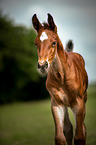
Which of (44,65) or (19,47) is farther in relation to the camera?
(19,47)

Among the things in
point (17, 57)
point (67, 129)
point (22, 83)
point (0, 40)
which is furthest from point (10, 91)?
point (67, 129)

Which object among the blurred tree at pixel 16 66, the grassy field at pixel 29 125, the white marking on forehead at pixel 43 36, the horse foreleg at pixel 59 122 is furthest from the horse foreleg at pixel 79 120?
the blurred tree at pixel 16 66

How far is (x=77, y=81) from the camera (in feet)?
10.3

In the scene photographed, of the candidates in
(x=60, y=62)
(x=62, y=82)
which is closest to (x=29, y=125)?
(x=62, y=82)

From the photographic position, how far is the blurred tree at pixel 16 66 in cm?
2094

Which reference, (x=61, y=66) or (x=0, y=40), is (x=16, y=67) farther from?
(x=61, y=66)

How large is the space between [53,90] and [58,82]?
156 mm

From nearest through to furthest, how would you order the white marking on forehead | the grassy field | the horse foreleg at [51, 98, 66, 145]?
the white marking on forehead → the horse foreleg at [51, 98, 66, 145] → the grassy field

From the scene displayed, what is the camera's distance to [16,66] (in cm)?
2228

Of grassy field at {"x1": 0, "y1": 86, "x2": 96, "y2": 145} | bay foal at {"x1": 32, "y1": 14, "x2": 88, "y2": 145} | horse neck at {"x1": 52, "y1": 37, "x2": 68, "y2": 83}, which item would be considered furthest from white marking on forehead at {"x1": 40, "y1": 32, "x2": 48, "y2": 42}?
grassy field at {"x1": 0, "y1": 86, "x2": 96, "y2": 145}

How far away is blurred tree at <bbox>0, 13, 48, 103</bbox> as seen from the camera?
68.7 feet

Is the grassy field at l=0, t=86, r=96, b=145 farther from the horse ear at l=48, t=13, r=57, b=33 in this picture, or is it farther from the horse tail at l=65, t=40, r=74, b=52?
the horse ear at l=48, t=13, r=57, b=33

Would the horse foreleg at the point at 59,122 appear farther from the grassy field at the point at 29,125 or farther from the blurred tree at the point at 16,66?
the blurred tree at the point at 16,66

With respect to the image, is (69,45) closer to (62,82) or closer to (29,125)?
(62,82)
